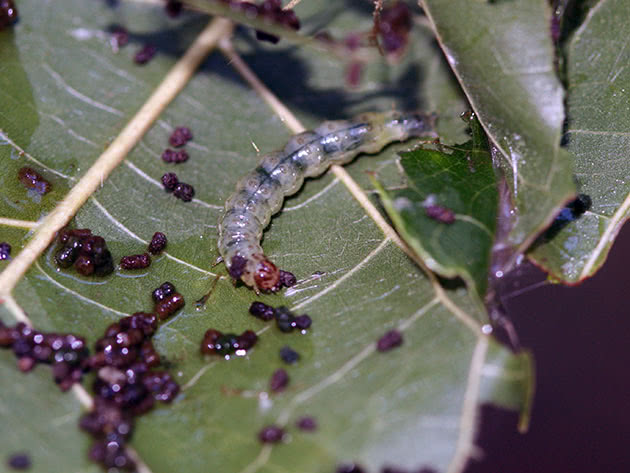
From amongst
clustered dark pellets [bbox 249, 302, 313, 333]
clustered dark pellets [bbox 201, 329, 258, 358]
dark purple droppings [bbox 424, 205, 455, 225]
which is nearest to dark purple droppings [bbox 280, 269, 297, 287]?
clustered dark pellets [bbox 249, 302, 313, 333]

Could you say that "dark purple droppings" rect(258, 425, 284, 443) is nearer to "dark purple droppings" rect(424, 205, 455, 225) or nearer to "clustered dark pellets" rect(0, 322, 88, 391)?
"clustered dark pellets" rect(0, 322, 88, 391)

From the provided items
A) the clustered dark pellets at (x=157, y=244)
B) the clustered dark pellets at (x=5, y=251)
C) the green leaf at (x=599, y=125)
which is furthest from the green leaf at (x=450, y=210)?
the clustered dark pellets at (x=5, y=251)

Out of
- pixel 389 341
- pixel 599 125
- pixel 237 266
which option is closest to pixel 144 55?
pixel 237 266

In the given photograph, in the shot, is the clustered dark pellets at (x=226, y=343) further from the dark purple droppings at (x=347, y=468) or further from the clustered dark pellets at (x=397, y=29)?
the clustered dark pellets at (x=397, y=29)

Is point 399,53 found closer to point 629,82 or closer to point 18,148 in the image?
point 629,82

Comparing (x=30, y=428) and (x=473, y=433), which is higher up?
(x=30, y=428)

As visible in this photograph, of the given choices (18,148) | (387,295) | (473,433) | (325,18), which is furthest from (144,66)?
(473,433)
